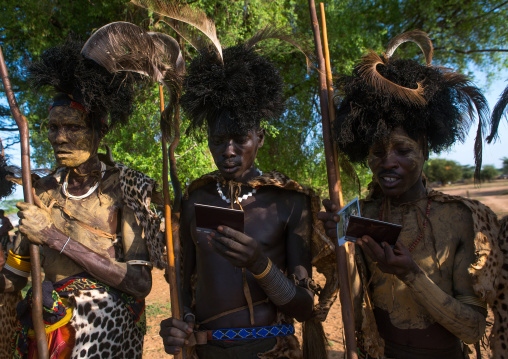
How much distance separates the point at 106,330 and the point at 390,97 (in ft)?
7.06

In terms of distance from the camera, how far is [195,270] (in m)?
2.51

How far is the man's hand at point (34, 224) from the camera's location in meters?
2.17

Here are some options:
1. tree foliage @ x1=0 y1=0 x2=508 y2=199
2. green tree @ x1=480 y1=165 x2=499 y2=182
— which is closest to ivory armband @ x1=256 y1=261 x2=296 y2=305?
tree foliage @ x1=0 y1=0 x2=508 y2=199

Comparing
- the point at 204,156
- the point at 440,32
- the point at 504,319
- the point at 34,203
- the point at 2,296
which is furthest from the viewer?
the point at 440,32

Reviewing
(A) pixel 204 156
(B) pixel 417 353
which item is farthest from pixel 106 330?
(A) pixel 204 156

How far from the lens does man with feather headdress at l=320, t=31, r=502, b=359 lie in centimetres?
206

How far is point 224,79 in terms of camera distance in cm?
232

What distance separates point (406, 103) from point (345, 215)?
0.74 metres

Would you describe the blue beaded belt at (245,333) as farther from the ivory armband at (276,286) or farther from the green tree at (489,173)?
the green tree at (489,173)

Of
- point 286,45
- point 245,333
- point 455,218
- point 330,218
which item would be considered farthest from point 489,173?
point 245,333

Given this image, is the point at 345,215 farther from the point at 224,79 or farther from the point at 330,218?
the point at 224,79

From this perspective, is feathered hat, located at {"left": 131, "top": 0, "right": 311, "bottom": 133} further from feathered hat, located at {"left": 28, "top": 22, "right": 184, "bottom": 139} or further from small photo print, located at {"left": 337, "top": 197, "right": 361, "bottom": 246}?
small photo print, located at {"left": 337, "top": 197, "right": 361, "bottom": 246}

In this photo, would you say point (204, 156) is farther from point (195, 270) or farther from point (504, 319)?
point (504, 319)

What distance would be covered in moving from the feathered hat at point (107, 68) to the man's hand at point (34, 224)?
716mm
